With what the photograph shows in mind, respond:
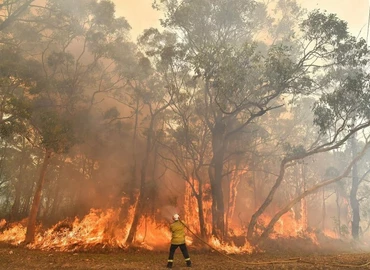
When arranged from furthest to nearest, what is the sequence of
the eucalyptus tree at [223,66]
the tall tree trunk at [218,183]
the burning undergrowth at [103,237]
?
the tall tree trunk at [218,183]
the burning undergrowth at [103,237]
the eucalyptus tree at [223,66]

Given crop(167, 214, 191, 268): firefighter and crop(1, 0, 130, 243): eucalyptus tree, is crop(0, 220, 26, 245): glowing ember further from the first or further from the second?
crop(167, 214, 191, 268): firefighter

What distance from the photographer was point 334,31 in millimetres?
15961

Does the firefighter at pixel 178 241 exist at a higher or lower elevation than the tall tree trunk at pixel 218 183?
lower

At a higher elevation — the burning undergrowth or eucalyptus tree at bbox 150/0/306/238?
eucalyptus tree at bbox 150/0/306/238

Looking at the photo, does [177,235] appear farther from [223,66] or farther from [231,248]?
[223,66]

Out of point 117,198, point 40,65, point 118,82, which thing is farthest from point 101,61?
point 117,198

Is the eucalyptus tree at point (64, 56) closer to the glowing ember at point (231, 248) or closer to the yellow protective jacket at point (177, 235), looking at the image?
the glowing ember at point (231, 248)

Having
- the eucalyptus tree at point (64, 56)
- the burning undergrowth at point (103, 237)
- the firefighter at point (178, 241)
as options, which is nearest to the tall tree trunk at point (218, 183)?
the burning undergrowth at point (103, 237)

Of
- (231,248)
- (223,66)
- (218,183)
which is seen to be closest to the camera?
(223,66)

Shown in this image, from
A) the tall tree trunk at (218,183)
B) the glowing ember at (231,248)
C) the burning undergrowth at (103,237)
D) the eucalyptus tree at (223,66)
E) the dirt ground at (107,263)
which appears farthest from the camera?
the tall tree trunk at (218,183)

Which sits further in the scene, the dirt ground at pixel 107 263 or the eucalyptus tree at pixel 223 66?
the eucalyptus tree at pixel 223 66

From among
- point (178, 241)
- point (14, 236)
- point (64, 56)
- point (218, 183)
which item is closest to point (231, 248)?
point (218, 183)

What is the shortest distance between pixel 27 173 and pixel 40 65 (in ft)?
44.0

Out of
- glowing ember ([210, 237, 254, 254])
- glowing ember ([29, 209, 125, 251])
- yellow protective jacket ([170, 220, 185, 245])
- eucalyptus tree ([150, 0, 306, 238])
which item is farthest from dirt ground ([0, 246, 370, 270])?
eucalyptus tree ([150, 0, 306, 238])
